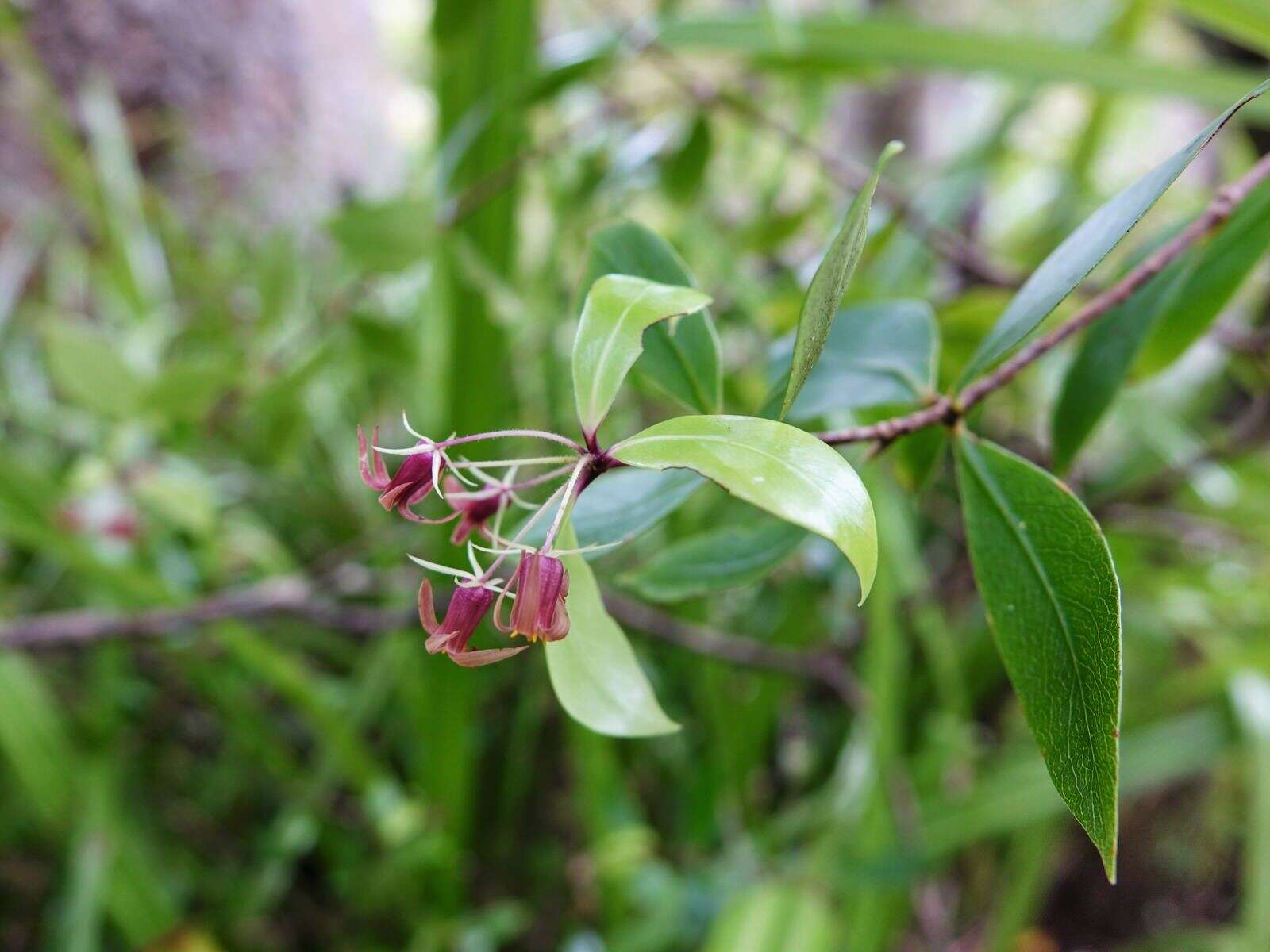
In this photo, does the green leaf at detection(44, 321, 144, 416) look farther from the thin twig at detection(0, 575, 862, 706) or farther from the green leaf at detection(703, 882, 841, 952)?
the green leaf at detection(703, 882, 841, 952)

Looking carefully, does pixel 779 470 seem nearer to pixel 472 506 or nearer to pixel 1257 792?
pixel 472 506

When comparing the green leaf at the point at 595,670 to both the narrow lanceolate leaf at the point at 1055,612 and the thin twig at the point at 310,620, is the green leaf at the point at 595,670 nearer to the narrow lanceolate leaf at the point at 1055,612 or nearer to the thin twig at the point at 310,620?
the narrow lanceolate leaf at the point at 1055,612

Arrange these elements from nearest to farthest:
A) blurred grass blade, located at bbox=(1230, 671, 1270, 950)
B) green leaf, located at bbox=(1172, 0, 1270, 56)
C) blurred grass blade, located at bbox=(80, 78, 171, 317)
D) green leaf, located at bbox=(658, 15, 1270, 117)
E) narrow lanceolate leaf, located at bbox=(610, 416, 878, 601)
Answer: narrow lanceolate leaf, located at bbox=(610, 416, 878, 601), green leaf, located at bbox=(1172, 0, 1270, 56), green leaf, located at bbox=(658, 15, 1270, 117), blurred grass blade, located at bbox=(1230, 671, 1270, 950), blurred grass blade, located at bbox=(80, 78, 171, 317)

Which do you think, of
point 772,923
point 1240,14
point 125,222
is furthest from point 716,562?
point 125,222

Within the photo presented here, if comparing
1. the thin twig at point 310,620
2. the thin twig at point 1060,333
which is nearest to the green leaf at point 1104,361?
the thin twig at point 1060,333

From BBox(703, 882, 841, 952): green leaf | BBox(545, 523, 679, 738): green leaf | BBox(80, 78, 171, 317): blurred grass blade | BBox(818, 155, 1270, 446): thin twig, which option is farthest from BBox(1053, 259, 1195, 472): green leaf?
BBox(80, 78, 171, 317): blurred grass blade

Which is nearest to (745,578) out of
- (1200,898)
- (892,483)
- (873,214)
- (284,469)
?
(873,214)

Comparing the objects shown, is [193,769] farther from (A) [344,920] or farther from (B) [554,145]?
(B) [554,145]
